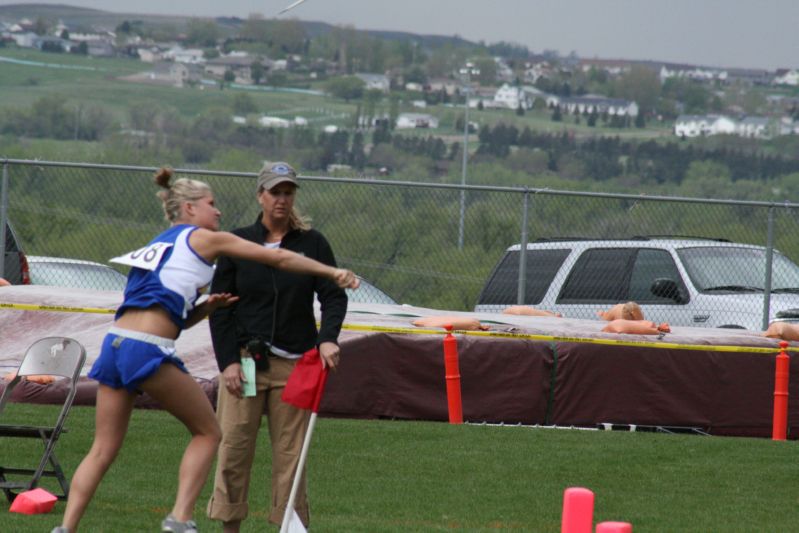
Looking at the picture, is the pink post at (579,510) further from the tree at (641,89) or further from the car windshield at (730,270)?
the tree at (641,89)

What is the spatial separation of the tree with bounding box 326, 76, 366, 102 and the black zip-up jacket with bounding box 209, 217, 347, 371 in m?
124

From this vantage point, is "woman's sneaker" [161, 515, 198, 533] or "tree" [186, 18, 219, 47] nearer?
"woman's sneaker" [161, 515, 198, 533]

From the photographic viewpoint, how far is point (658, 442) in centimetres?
1173

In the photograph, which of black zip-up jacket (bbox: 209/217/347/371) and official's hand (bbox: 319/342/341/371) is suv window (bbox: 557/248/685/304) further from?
official's hand (bbox: 319/342/341/371)

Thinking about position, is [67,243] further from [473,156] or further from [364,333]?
[473,156]

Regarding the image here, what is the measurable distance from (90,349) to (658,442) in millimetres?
4707

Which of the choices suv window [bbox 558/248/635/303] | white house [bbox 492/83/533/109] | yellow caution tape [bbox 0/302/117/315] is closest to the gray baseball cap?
yellow caution tape [bbox 0/302/117/315]

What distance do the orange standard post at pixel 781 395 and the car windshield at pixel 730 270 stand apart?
273cm

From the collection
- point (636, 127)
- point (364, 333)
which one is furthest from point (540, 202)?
point (636, 127)

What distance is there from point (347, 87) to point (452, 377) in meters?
121

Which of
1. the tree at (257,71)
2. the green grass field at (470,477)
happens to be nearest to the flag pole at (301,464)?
the green grass field at (470,477)

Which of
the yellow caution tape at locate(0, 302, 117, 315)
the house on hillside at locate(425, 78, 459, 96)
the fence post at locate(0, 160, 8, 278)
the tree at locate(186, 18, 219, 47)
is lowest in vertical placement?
the house on hillside at locate(425, 78, 459, 96)

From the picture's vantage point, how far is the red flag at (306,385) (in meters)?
6.94

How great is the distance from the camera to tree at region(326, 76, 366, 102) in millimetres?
131500
